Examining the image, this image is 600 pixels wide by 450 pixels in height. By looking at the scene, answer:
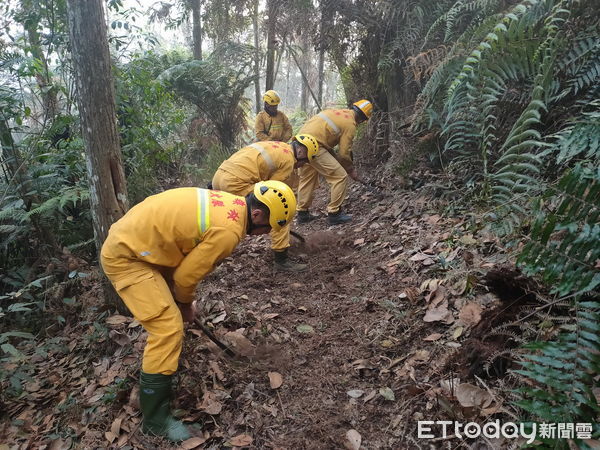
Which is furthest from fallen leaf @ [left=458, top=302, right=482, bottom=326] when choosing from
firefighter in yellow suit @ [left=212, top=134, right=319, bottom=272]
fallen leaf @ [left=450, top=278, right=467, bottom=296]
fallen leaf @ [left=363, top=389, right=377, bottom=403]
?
firefighter in yellow suit @ [left=212, top=134, right=319, bottom=272]

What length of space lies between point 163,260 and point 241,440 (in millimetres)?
1405

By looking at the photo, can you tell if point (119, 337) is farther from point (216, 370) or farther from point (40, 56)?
point (40, 56)

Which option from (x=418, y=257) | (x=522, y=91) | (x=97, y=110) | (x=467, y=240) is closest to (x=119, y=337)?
(x=97, y=110)

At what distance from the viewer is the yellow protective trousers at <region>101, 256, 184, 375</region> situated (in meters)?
2.67

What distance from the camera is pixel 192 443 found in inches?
103

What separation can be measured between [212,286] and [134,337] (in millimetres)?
1111

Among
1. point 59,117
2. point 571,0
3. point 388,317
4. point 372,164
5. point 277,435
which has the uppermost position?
point 571,0

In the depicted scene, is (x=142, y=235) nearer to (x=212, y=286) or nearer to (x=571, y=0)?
(x=212, y=286)

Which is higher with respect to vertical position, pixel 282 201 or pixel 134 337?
pixel 282 201

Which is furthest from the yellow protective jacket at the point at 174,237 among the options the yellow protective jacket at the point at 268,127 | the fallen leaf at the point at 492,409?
the yellow protective jacket at the point at 268,127

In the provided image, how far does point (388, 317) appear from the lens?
136 inches

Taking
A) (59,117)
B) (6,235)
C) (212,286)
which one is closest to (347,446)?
(212,286)

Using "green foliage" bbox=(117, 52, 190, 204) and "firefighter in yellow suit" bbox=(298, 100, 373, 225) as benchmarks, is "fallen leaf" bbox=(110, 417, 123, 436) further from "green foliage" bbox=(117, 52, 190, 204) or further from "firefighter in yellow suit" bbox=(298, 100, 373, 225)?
"firefighter in yellow suit" bbox=(298, 100, 373, 225)

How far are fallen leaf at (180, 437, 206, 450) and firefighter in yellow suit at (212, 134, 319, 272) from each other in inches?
107
